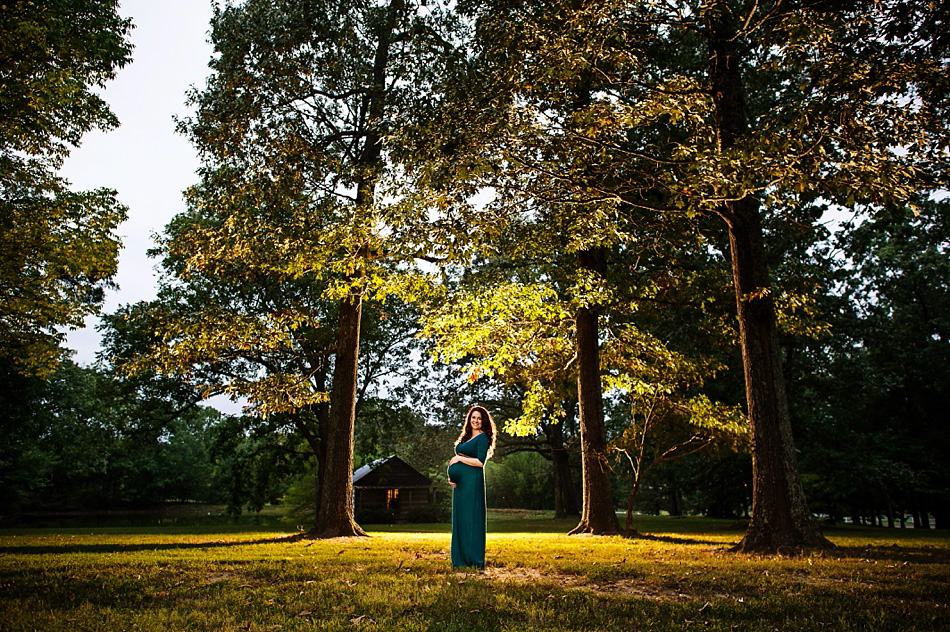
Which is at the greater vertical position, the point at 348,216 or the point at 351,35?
the point at 351,35

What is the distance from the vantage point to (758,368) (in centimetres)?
1025

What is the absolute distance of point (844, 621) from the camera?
14.7 feet

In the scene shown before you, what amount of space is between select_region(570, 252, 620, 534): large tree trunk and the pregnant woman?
7.60 metres

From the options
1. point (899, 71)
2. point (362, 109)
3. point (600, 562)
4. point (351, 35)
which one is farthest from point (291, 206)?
point (899, 71)

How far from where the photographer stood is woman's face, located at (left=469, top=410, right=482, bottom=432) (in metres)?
8.07

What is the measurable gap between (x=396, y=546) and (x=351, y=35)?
43.4 ft

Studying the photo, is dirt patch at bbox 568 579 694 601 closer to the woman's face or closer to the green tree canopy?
the woman's face

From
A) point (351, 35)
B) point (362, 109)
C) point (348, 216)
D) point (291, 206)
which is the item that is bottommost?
point (348, 216)

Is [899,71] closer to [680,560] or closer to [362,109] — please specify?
[680,560]

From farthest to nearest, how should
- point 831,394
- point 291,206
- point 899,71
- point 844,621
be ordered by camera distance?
point 831,394
point 291,206
point 899,71
point 844,621

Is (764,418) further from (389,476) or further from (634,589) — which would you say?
(389,476)

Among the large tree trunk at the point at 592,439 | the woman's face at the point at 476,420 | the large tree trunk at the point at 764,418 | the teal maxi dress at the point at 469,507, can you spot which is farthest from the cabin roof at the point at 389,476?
the woman's face at the point at 476,420

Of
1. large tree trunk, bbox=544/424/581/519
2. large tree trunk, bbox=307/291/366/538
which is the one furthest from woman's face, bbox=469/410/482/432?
large tree trunk, bbox=544/424/581/519

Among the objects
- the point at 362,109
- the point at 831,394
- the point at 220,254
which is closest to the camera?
the point at 220,254
